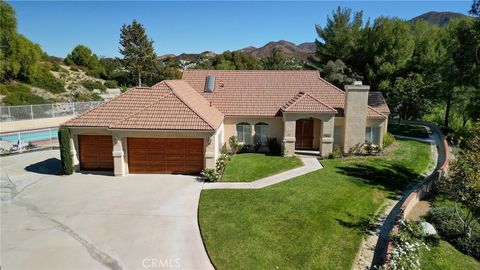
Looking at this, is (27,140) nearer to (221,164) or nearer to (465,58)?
(221,164)

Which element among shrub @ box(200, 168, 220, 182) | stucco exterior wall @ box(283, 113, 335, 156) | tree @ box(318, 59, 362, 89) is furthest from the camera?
tree @ box(318, 59, 362, 89)

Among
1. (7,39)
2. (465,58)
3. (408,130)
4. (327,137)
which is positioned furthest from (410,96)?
(7,39)

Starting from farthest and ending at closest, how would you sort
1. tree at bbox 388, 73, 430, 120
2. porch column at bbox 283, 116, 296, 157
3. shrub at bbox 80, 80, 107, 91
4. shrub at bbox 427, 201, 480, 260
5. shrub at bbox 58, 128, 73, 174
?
shrub at bbox 80, 80, 107, 91
tree at bbox 388, 73, 430, 120
porch column at bbox 283, 116, 296, 157
shrub at bbox 58, 128, 73, 174
shrub at bbox 427, 201, 480, 260

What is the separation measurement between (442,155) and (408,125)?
15016 millimetres

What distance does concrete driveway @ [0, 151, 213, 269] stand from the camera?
407 inches

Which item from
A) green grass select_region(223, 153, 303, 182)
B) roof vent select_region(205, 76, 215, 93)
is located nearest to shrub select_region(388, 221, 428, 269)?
green grass select_region(223, 153, 303, 182)

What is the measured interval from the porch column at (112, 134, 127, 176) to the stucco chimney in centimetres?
1566

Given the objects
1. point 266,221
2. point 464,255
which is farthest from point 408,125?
point 266,221

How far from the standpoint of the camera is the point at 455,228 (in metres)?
13.2

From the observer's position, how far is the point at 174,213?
1374 cm

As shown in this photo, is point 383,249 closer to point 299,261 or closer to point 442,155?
point 299,261

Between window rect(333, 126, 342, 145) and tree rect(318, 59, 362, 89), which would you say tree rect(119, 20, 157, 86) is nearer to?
tree rect(318, 59, 362, 89)

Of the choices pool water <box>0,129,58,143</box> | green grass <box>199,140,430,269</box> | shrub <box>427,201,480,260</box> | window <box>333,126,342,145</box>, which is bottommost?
shrub <box>427,201,480,260</box>

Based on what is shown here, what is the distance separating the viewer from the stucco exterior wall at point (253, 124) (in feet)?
80.5
